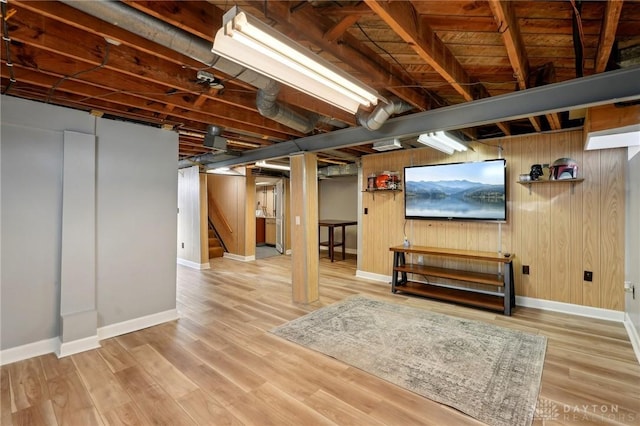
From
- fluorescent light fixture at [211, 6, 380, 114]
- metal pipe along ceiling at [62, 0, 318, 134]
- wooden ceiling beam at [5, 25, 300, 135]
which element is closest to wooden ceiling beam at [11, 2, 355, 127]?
wooden ceiling beam at [5, 25, 300, 135]

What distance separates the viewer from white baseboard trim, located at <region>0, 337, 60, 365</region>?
2.63m

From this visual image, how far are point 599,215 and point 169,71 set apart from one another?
16.7 feet

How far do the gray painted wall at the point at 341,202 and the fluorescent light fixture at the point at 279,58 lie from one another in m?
6.50

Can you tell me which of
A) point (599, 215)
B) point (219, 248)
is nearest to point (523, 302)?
point (599, 215)

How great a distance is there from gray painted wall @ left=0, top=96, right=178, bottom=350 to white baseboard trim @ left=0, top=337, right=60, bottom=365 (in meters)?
0.04

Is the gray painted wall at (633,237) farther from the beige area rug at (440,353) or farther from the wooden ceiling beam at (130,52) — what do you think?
the wooden ceiling beam at (130,52)

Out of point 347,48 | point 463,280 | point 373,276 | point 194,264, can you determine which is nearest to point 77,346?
point 347,48

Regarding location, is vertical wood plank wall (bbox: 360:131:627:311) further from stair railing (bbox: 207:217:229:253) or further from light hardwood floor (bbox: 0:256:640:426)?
stair railing (bbox: 207:217:229:253)

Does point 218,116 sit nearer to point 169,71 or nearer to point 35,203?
point 169,71

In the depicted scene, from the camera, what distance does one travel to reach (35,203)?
280 cm

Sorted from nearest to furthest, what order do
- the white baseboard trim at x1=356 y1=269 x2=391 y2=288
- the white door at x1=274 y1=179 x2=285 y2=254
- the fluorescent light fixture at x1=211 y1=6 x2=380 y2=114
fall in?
the fluorescent light fixture at x1=211 y1=6 x2=380 y2=114 → the white baseboard trim at x1=356 y1=269 x2=391 y2=288 → the white door at x1=274 y1=179 x2=285 y2=254

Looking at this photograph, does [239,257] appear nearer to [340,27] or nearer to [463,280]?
[463,280]

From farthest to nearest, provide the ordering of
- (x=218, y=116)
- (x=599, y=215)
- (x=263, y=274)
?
1. (x=263, y=274)
2. (x=599, y=215)
3. (x=218, y=116)

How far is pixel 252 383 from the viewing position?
2.33m
